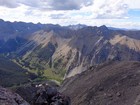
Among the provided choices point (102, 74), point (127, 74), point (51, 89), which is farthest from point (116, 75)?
point (51, 89)

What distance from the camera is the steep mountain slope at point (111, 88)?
203 ft

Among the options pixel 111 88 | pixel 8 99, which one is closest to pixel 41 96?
pixel 8 99

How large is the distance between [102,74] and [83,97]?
1667cm

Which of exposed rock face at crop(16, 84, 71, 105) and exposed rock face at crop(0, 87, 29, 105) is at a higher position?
exposed rock face at crop(0, 87, 29, 105)

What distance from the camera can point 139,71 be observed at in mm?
74562

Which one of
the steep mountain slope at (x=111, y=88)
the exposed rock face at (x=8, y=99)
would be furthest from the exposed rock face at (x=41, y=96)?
the steep mountain slope at (x=111, y=88)

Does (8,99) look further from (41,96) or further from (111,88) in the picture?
(111,88)

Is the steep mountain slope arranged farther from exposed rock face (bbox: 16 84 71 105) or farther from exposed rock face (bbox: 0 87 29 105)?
exposed rock face (bbox: 0 87 29 105)

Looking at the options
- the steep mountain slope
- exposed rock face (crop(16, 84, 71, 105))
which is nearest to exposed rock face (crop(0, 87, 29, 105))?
exposed rock face (crop(16, 84, 71, 105))

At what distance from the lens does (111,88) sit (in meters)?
69.9

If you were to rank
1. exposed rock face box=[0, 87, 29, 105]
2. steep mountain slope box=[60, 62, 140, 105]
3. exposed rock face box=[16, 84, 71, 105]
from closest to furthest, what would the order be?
exposed rock face box=[0, 87, 29, 105] → exposed rock face box=[16, 84, 71, 105] → steep mountain slope box=[60, 62, 140, 105]

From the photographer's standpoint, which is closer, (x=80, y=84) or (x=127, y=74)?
(x=127, y=74)

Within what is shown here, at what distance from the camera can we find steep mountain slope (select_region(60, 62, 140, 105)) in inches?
2441

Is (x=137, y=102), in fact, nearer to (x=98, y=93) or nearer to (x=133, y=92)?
(x=133, y=92)
